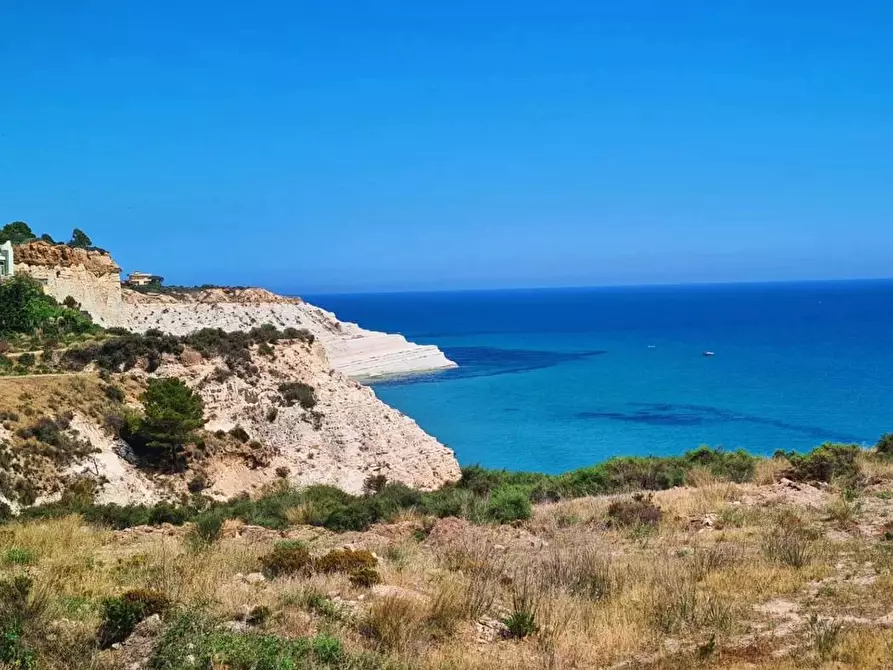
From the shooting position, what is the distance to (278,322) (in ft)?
182


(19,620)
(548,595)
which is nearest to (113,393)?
(19,620)

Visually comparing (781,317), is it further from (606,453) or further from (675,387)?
(606,453)

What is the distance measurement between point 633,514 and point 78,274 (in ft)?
103

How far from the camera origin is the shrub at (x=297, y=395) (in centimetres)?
2506

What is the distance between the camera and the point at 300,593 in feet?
21.0

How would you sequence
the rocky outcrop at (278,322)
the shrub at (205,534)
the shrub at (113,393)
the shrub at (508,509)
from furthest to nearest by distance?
1. the rocky outcrop at (278,322)
2. the shrub at (113,393)
3. the shrub at (508,509)
4. the shrub at (205,534)

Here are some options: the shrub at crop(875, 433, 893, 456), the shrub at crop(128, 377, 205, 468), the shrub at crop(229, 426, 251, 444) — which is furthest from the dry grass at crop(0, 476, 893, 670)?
the shrub at crop(229, 426, 251, 444)

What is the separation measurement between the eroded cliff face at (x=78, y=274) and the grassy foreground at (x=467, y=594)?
2531 centimetres

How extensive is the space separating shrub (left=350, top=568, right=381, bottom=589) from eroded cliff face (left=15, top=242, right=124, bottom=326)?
31178mm

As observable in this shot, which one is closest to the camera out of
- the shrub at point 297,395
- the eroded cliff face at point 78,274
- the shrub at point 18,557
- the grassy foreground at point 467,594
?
the grassy foreground at point 467,594

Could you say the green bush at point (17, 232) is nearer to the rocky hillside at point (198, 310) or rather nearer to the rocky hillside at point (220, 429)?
the rocky hillside at point (198, 310)

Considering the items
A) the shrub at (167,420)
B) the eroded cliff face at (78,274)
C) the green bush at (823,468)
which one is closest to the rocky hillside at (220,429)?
the shrub at (167,420)

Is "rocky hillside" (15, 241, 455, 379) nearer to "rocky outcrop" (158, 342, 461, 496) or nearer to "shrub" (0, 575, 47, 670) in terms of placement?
Result: "rocky outcrop" (158, 342, 461, 496)

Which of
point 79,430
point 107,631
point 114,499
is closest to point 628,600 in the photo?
point 107,631
